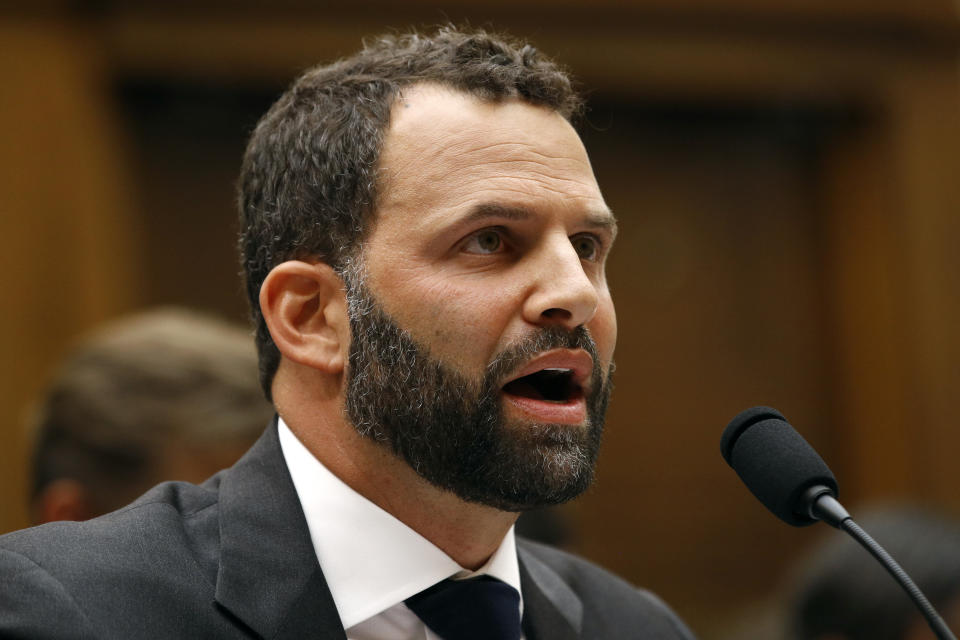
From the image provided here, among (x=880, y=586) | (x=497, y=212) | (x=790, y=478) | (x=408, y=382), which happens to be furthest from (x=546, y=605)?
(x=880, y=586)

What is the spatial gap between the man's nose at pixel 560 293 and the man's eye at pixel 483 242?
8 cm

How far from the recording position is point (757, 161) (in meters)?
5.98

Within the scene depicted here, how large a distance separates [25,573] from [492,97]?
43.5 inches

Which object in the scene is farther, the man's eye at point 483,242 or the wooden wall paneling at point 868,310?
the wooden wall paneling at point 868,310

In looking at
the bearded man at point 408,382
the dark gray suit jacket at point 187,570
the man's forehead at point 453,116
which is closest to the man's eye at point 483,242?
the bearded man at point 408,382

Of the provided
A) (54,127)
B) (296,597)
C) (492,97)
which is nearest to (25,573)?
(296,597)

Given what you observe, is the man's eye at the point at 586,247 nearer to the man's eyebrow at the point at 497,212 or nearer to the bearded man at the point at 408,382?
the bearded man at the point at 408,382

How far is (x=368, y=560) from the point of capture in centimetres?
198

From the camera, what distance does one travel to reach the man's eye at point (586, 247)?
2209mm

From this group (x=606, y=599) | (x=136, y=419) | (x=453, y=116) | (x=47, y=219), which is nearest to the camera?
(x=453, y=116)

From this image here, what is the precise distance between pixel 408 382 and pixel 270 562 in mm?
365

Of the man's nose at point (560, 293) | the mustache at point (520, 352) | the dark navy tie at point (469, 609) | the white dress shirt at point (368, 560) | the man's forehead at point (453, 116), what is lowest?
the dark navy tie at point (469, 609)

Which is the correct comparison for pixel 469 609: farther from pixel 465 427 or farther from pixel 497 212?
pixel 497 212

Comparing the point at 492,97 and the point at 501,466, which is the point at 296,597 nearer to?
the point at 501,466
